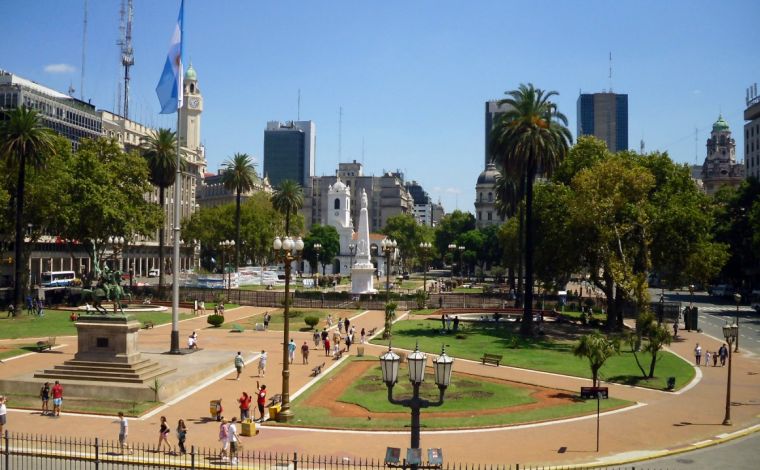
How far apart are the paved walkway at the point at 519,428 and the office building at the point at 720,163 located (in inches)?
5042

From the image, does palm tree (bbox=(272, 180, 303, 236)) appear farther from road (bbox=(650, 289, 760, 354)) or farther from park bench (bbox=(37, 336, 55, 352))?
park bench (bbox=(37, 336, 55, 352))

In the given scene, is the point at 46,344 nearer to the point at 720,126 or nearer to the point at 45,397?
the point at 45,397

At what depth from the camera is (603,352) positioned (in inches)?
1070

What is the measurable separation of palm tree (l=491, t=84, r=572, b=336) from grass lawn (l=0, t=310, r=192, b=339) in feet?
94.7

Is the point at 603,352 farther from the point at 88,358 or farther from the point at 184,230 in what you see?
the point at 184,230

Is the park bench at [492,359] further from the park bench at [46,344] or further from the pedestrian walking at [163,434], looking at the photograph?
the park bench at [46,344]

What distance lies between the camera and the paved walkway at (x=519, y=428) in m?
21.0

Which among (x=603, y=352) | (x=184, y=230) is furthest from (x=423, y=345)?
(x=184, y=230)

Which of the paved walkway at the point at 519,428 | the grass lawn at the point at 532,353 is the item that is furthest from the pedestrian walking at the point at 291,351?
the grass lawn at the point at 532,353

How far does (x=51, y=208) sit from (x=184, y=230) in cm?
5427

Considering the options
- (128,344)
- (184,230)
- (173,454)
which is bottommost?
(173,454)

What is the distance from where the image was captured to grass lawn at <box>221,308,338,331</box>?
A: 51.7 meters

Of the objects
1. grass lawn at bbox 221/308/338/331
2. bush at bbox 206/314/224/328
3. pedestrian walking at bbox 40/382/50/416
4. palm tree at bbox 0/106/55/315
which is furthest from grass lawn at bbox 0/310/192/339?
pedestrian walking at bbox 40/382/50/416

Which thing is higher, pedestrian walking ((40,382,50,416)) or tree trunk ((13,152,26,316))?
tree trunk ((13,152,26,316))
